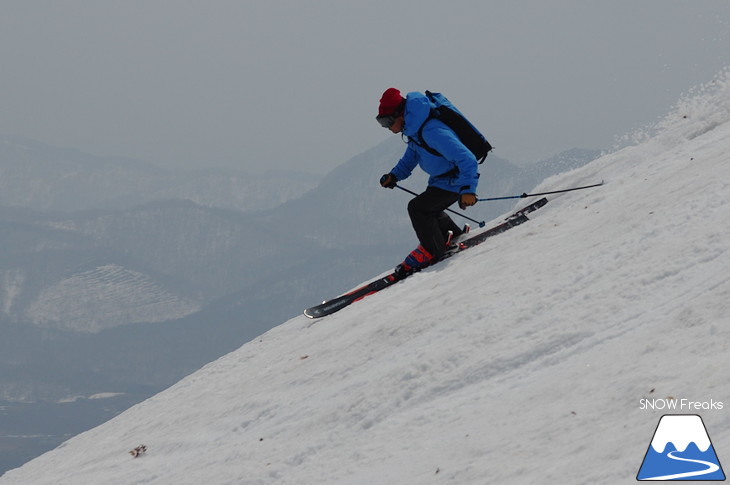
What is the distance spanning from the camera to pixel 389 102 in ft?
36.7

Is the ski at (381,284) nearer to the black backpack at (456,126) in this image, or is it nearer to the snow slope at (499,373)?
the snow slope at (499,373)

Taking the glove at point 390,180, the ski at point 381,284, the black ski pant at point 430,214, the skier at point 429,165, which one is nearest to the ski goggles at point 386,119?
the skier at point 429,165

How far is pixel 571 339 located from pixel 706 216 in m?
2.50

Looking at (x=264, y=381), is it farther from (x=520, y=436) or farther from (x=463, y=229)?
(x=463, y=229)

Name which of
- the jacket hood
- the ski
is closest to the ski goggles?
the jacket hood

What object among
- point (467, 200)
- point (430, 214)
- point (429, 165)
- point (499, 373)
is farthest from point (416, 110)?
point (499, 373)

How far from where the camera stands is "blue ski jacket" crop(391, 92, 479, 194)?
11188mm

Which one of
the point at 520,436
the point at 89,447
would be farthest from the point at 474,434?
the point at 89,447

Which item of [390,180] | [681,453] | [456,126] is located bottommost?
[681,453]

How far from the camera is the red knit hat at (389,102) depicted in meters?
11.2

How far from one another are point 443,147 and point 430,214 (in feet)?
4.09

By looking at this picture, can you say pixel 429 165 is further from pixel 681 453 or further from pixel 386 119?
pixel 681 453

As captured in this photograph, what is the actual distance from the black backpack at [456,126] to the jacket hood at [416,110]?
0.33ft

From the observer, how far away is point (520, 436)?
17.1 feet
